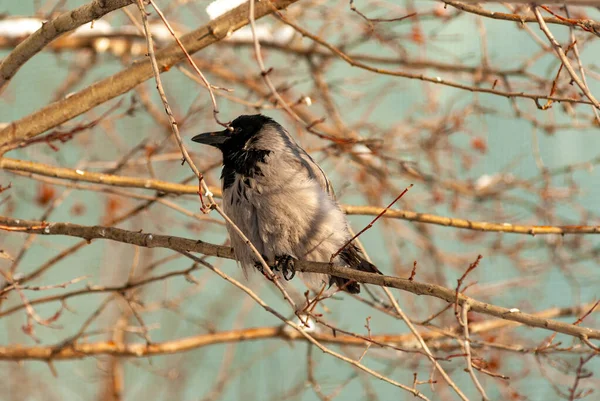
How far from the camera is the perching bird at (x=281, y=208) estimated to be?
436 centimetres

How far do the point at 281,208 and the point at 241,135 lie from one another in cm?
83

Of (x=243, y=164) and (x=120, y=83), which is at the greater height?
(x=120, y=83)

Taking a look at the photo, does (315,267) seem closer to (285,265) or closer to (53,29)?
(285,265)

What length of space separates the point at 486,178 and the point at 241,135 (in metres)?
3.15

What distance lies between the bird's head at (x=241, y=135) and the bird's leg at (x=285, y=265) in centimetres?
82

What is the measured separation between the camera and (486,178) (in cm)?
698

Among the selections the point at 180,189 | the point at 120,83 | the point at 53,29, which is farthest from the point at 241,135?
the point at 53,29

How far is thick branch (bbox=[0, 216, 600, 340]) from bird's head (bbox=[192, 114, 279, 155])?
3.46 feet

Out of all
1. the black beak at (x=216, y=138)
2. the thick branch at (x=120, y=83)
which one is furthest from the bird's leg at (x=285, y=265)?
the thick branch at (x=120, y=83)

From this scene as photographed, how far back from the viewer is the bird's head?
4.83 m

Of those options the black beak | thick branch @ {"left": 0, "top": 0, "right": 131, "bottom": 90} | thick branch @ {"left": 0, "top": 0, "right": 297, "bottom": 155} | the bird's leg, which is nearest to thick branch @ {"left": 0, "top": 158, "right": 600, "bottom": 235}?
thick branch @ {"left": 0, "top": 0, "right": 297, "bottom": 155}

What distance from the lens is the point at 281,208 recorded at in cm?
434

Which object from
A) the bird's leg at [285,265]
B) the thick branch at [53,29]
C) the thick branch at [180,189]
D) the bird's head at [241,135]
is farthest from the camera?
the bird's head at [241,135]

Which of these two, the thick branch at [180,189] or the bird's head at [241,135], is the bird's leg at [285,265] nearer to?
the thick branch at [180,189]
